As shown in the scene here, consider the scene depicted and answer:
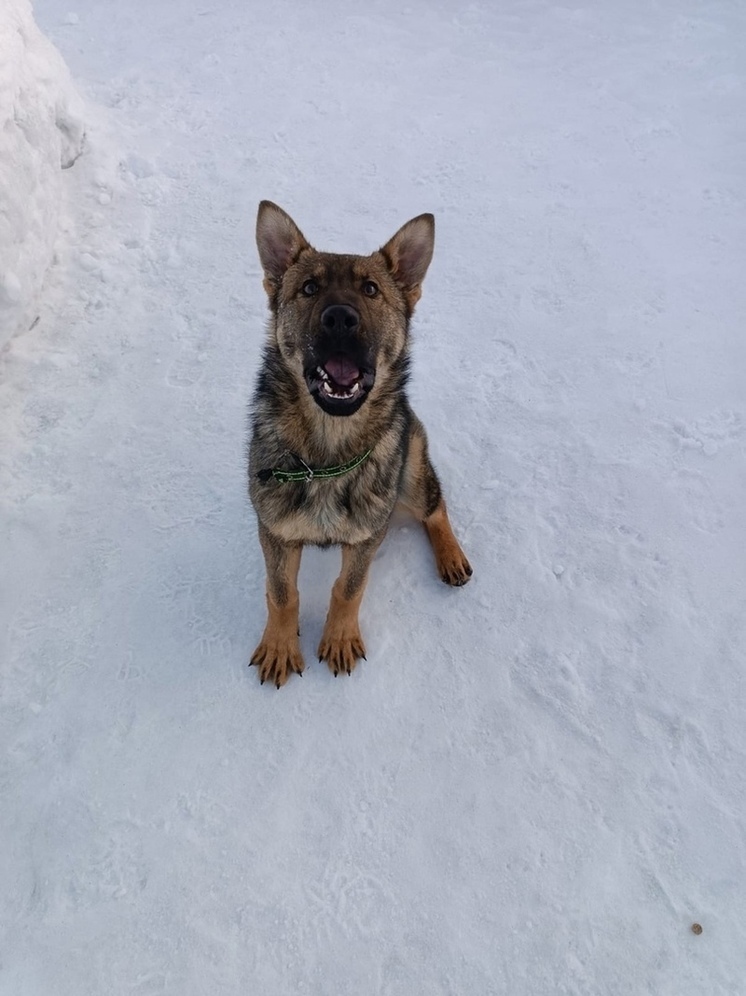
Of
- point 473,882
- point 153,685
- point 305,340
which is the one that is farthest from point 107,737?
point 305,340

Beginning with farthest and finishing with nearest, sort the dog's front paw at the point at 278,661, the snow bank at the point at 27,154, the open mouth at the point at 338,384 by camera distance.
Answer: the snow bank at the point at 27,154 < the dog's front paw at the point at 278,661 < the open mouth at the point at 338,384

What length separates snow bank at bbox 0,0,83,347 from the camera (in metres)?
5.14

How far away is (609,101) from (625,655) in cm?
679

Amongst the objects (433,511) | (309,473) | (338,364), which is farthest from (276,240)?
(433,511)

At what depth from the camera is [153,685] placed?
157 inches

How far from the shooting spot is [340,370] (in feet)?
10.5

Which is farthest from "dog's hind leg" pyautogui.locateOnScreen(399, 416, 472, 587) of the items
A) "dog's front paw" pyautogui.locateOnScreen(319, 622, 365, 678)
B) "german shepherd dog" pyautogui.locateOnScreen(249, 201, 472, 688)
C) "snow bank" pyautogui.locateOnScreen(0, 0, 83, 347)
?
"snow bank" pyautogui.locateOnScreen(0, 0, 83, 347)

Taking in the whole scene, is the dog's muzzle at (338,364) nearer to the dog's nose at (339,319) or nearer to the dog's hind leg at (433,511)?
the dog's nose at (339,319)

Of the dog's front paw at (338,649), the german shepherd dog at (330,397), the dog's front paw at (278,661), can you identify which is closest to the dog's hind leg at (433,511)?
the german shepherd dog at (330,397)

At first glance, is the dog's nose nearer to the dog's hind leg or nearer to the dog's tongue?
the dog's tongue

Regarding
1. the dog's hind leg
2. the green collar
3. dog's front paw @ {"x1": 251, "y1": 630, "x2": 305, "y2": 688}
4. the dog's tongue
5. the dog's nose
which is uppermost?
the dog's nose

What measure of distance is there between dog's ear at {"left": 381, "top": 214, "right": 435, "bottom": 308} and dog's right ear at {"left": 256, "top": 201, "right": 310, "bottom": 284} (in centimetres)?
45

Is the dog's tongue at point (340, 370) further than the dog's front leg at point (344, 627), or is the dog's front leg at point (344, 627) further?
the dog's front leg at point (344, 627)

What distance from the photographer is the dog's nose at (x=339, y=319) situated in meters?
3.15
